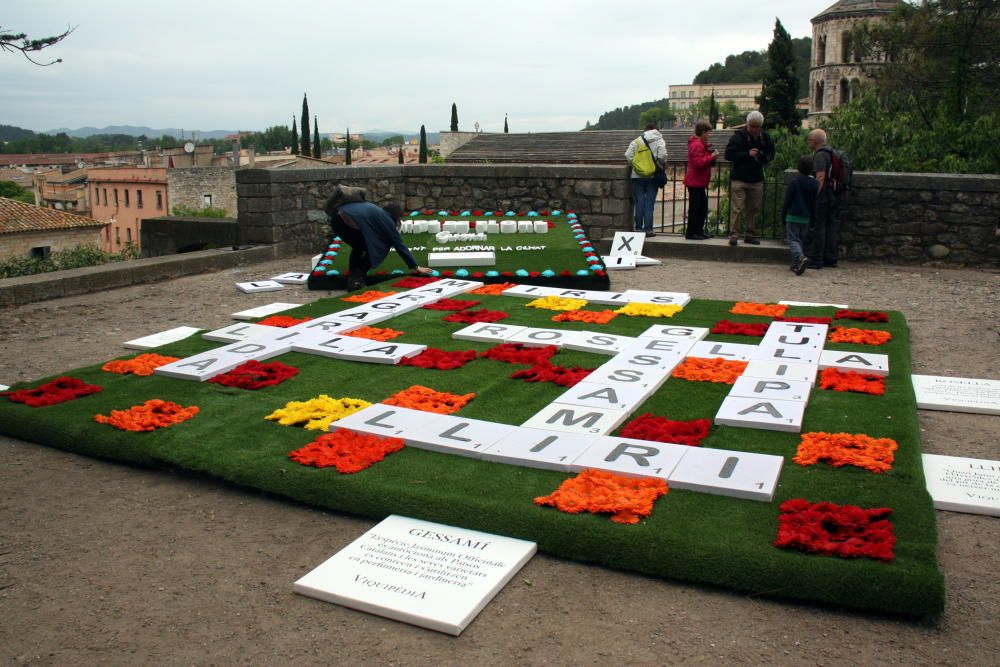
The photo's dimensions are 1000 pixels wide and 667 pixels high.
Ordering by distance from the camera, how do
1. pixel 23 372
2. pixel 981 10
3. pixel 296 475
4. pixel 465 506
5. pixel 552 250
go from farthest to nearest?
pixel 981 10, pixel 552 250, pixel 23 372, pixel 296 475, pixel 465 506

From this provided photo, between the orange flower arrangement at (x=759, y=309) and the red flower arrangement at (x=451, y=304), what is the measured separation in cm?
247

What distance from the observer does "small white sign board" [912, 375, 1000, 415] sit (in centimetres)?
562

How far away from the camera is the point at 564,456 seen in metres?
4.59

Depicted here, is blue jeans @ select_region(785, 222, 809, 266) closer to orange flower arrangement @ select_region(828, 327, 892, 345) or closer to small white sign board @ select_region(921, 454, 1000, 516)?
orange flower arrangement @ select_region(828, 327, 892, 345)

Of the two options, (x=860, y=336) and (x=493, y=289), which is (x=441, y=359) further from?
(x=860, y=336)

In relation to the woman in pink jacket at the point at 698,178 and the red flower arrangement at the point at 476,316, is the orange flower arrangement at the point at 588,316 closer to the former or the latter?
the red flower arrangement at the point at 476,316

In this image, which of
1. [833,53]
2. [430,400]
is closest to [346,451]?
[430,400]

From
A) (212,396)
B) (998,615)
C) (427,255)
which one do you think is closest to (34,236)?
(427,255)

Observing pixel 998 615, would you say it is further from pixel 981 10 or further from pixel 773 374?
pixel 981 10

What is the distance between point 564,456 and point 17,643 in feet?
8.35

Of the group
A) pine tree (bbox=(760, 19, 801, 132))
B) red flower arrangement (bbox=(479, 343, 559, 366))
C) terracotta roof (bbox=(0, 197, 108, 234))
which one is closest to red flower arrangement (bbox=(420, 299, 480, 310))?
red flower arrangement (bbox=(479, 343, 559, 366))

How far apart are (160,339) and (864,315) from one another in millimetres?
6126

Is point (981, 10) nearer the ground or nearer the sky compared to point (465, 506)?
nearer the sky

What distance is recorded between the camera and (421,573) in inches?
143
